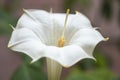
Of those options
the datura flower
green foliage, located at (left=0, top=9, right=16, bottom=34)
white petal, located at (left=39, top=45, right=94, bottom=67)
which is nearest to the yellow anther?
the datura flower

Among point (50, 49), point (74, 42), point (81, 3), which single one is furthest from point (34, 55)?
point (81, 3)

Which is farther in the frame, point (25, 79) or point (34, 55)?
point (25, 79)

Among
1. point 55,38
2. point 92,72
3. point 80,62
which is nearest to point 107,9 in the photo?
point 80,62

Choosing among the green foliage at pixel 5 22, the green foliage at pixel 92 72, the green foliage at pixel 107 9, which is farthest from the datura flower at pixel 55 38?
the green foliage at pixel 107 9

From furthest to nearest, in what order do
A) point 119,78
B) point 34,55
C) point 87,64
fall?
point 87,64, point 119,78, point 34,55

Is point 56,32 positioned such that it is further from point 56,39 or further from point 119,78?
point 119,78

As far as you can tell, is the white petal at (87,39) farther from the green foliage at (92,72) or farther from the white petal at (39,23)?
the green foliage at (92,72)

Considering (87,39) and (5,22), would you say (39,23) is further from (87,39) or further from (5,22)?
(5,22)

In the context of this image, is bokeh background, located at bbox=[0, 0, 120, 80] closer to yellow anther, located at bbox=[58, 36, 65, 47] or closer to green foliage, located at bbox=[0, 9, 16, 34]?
green foliage, located at bbox=[0, 9, 16, 34]
